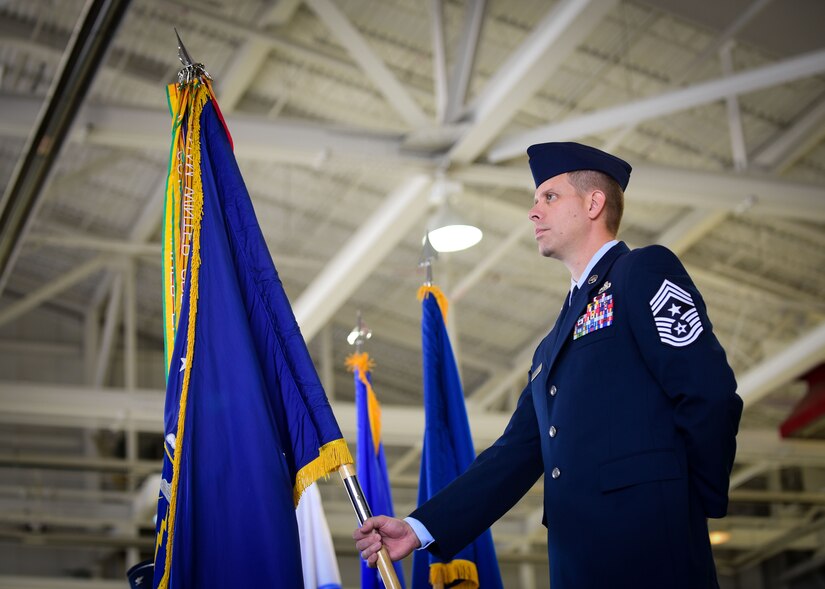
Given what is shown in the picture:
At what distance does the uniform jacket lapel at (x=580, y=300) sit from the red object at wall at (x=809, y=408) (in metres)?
11.1

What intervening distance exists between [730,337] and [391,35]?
21.8 ft

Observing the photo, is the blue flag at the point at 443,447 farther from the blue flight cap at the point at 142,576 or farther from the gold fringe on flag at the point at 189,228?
the gold fringe on flag at the point at 189,228

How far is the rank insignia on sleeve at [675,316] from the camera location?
2.40 m

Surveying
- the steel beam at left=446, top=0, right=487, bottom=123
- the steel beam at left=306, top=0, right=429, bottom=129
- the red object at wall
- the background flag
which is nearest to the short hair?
the background flag

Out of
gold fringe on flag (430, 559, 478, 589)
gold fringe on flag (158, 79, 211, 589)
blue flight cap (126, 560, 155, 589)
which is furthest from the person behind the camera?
gold fringe on flag (430, 559, 478, 589)

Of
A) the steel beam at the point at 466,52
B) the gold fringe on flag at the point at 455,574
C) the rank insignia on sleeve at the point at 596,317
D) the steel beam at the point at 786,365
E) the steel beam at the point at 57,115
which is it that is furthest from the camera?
the steel beam at the point at 786,365

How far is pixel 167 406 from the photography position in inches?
117

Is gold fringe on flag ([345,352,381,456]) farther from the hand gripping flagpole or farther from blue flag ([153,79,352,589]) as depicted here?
the hand gripping flagpole

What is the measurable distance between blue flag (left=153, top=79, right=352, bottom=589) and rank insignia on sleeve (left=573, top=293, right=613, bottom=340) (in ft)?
2.31

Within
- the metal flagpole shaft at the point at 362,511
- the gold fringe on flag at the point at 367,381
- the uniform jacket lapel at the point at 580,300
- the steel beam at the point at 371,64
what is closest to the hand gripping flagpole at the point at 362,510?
the metal flagpole shaft at the point at 362,511

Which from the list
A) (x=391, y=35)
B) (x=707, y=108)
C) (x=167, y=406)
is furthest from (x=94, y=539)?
(x=167, y=406)

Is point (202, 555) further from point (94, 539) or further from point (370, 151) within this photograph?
point (94, 539)

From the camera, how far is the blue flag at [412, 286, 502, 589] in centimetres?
425

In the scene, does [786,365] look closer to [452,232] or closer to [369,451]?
[452,232]
